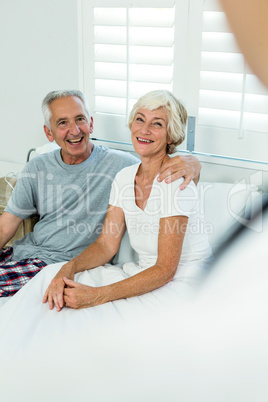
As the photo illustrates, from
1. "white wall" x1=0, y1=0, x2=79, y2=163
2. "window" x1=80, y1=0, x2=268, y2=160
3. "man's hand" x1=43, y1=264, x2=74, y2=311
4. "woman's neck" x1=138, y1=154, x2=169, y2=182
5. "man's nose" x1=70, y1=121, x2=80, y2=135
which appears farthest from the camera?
"white wall" x1=0, y1=0, x2=79, y2=163

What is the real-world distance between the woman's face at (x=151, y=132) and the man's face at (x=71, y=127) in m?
0.32

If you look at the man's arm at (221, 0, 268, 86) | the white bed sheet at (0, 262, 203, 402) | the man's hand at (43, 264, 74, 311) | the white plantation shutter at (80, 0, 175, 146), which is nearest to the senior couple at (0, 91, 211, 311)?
the man's hand at (43, 264, 74, 311)

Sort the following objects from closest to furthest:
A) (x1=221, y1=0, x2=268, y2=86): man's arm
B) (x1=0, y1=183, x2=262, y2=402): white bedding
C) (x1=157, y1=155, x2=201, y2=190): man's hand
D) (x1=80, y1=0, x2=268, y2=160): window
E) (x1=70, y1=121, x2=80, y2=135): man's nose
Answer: (x1=221, y1=0, x2=268, y2=86): man's arm → (x1=0, y1=183, x2=262, y2=402): white bedding → (x1=157, y1=155, x2=201, y2=190): man's hand → (x1=70, y1=121, x2=80, y2=135): man's nose → (x1=80, y1=0, x2=268, y2=160): window

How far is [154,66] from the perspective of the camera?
6.25ft

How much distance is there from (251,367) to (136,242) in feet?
3.86

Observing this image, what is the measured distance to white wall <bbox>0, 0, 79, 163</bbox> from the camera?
82.8 inches

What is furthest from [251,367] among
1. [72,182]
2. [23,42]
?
[23,42]

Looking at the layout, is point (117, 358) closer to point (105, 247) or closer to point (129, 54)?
point (105, 247)

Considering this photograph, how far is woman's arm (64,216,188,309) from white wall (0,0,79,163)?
3.76 feet

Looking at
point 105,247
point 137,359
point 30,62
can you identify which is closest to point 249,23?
point 137,359

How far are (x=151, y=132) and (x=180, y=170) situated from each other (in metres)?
0.16

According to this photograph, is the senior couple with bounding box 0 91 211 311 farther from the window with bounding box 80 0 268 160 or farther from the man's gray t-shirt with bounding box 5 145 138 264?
the window with bounding box 80 0 268 160

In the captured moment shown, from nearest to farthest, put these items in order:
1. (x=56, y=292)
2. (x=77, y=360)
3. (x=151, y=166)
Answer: (x=77, y=360) → (x=56, y=292) → (x=151, y=166)

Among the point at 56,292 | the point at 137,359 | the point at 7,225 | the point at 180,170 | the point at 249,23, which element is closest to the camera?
the point at 249,23
